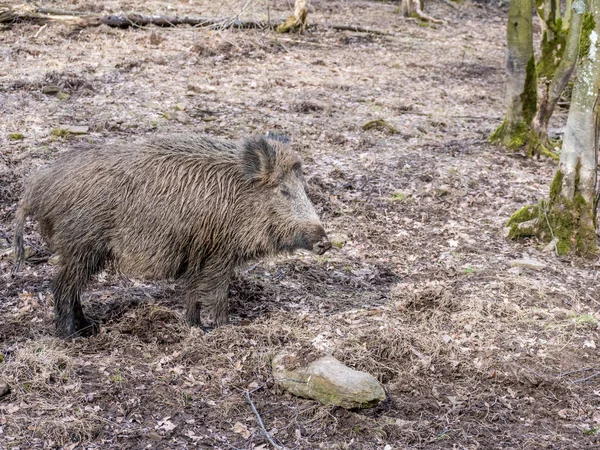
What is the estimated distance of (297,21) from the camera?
58.3ft

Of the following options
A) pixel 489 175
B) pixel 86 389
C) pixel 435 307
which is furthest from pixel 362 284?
pixel 489 175

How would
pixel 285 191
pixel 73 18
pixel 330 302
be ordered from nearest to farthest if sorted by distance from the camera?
pixel 285 191 → pixel 330 302 → pixel 73 18

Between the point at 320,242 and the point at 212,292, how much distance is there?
106 centimetres

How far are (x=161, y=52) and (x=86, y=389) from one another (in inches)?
410

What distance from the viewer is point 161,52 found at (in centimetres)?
1420

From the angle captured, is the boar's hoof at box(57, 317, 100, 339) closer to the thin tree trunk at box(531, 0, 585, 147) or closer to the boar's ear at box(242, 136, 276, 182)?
the boar's ear at box(242, 136, 276, 182)

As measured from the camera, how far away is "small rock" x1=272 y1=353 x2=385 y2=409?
4.98 metres

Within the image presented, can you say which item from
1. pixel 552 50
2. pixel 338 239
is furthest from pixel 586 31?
pixel 552 50

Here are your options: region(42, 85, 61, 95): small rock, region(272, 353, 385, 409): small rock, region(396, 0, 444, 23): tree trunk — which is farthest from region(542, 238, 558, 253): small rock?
region(396, 0, 444, 23): tree trunk

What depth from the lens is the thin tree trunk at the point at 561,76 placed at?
9.66 m

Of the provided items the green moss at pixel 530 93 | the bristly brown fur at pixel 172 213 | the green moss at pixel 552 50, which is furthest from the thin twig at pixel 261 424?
the green moss at pixel 552 50

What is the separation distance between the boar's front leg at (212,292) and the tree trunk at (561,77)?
239 inches

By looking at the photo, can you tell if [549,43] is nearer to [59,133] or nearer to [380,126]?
[380,126]

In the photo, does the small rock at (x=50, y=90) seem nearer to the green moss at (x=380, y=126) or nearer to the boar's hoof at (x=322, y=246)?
the green moss at (x=380, y=126)
